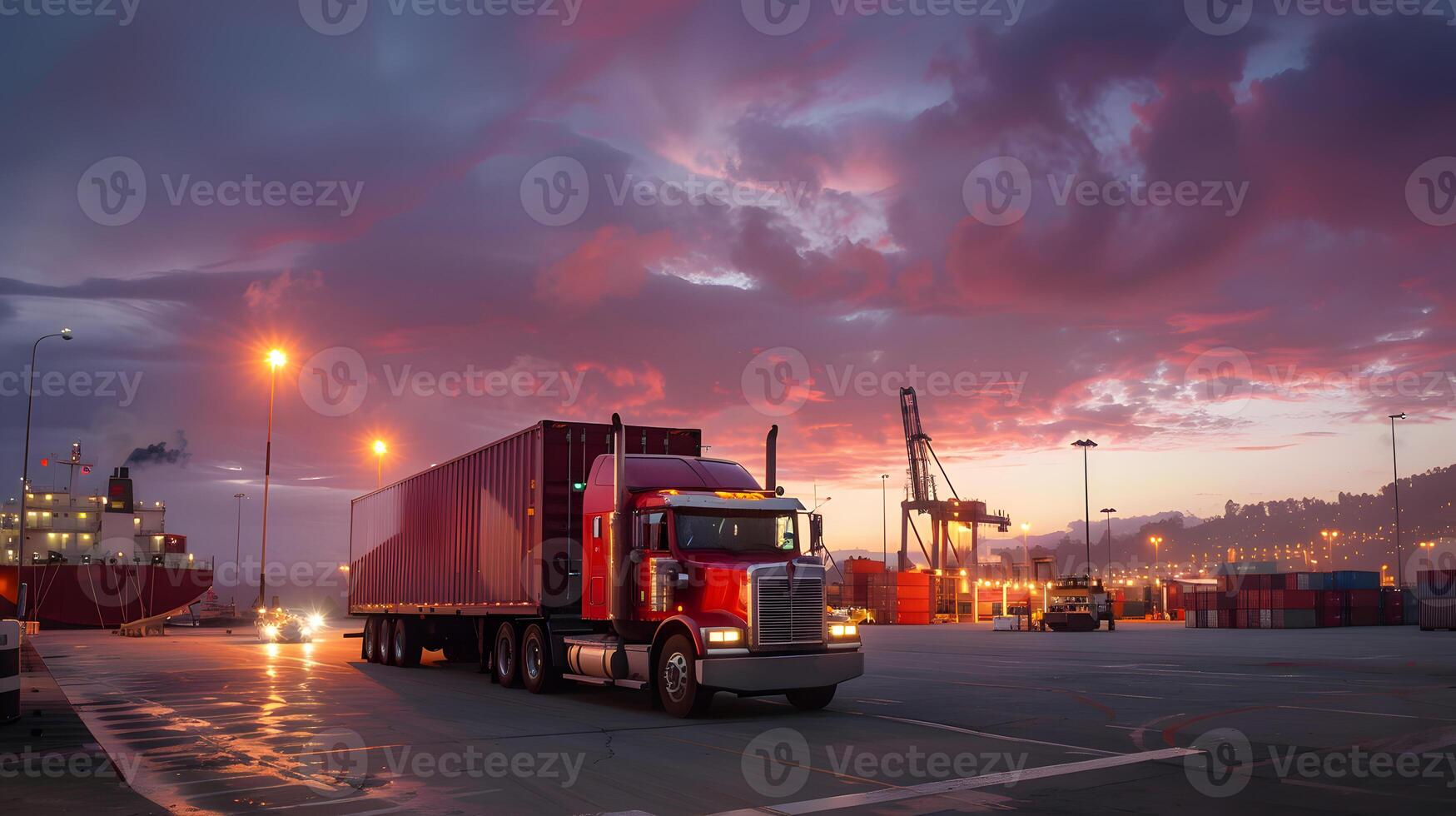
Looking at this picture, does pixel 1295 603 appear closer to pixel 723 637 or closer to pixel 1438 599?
pixel 1438 599

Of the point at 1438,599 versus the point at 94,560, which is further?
the point at 94,560

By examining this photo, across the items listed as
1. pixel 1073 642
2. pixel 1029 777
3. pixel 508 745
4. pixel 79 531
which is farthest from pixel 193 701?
pixel 79 531

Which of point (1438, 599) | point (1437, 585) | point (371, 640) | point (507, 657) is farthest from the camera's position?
point (1437, 585)

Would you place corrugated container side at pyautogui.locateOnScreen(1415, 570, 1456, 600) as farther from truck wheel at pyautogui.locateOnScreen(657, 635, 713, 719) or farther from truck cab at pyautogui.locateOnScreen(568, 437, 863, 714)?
truck wheel at pyautogui.locateOnScreen(657, 635, 713, 719)

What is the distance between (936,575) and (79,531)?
224 feet

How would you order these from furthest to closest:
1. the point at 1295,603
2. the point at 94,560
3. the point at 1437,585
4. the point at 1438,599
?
1. the point at 94,560
2. the point at 1295,603
3. the point at 1437,585
4. the point at 1438,599

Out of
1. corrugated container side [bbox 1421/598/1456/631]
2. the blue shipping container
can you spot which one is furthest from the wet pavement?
the blue shipping container

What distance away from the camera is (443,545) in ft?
76.3

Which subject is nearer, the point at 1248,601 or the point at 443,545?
the point at 443,545

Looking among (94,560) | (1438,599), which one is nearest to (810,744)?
(1438,599)

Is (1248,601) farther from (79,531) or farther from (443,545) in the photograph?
(79,531)

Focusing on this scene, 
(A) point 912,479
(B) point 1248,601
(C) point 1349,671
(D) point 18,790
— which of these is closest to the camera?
(D) point 18,790

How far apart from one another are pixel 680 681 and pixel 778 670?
1.40 m

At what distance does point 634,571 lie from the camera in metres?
15.8
